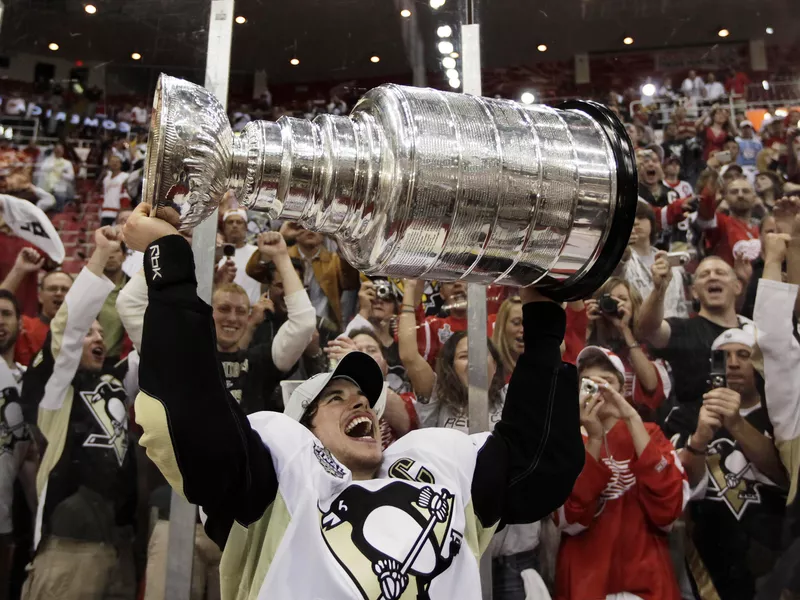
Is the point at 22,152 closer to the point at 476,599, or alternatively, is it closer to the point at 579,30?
the point at 579,30

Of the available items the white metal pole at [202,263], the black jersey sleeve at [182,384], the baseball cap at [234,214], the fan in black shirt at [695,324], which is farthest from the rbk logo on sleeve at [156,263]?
Answer: the fan in black shirt at [695,324]

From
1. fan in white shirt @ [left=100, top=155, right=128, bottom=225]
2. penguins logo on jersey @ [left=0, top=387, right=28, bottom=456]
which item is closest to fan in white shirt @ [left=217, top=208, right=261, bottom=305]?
fan in white shirt @ [left=100, top=155, right=128, bottom=225]

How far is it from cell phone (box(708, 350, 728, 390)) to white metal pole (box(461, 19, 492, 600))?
1.83ft

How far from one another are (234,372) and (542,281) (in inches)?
35.5

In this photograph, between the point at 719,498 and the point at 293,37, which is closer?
the point at 719,498

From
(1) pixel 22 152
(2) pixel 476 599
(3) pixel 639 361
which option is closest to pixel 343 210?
(2) pixel 476 599

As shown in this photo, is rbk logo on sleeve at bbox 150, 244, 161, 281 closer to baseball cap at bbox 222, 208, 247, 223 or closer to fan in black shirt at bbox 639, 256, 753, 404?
baseball cap at bbox 222, 208, 247, 223

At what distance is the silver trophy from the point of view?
27.3 inches

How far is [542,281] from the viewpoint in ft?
2.82

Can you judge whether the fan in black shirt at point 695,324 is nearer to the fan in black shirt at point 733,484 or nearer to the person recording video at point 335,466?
the fan in black shirt at point 733,484

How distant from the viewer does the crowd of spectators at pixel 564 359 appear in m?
1.49

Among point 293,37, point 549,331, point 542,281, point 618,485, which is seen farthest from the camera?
point 293,37

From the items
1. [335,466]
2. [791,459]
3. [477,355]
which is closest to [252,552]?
[335,466]

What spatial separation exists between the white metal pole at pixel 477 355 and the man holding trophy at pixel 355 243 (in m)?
0.50
